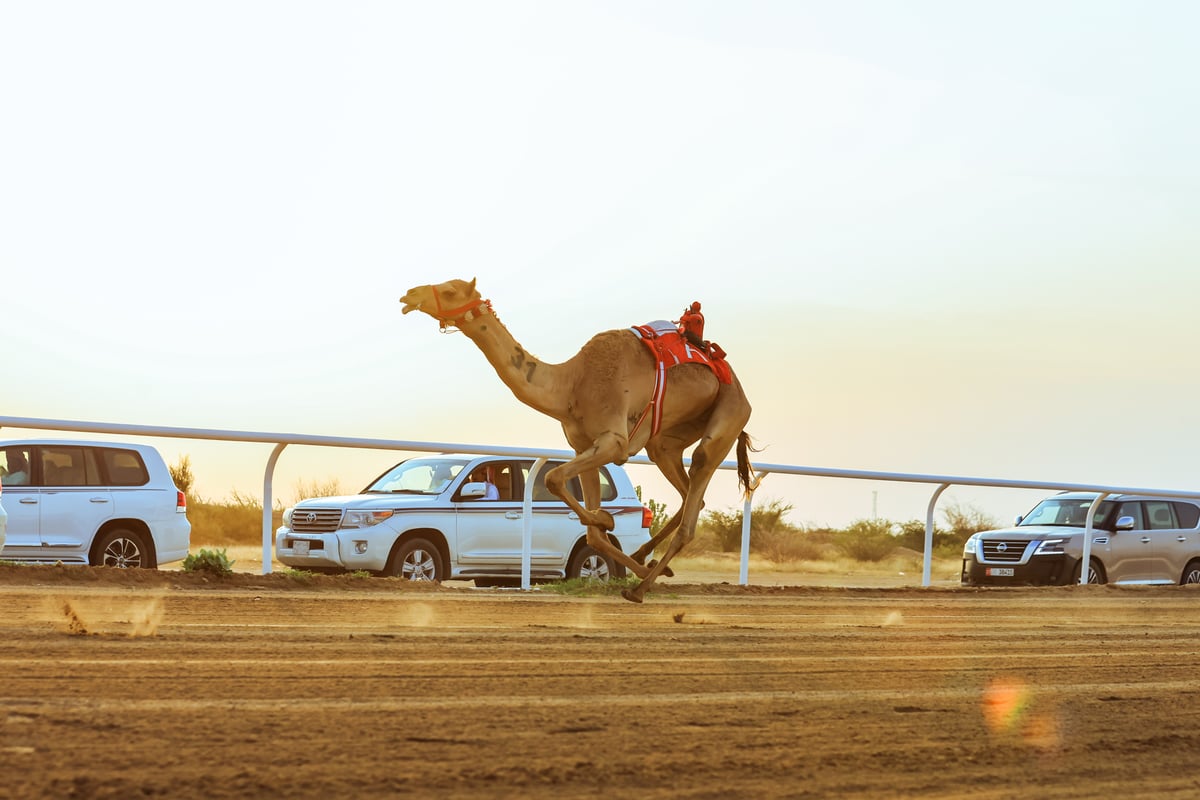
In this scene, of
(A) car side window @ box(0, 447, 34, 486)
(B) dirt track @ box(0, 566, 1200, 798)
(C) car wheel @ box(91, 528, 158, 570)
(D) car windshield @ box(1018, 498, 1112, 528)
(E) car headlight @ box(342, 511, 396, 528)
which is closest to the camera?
(B) dirt track @ box(0, 566, 1200, 798)

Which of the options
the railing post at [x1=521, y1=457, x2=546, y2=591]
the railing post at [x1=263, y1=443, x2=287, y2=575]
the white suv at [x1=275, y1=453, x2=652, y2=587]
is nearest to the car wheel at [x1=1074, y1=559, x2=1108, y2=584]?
the white suv at [x1=275, y1=453, x2=652, y2=587]

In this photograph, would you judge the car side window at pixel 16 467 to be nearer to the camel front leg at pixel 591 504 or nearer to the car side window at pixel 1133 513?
the camel front leg at pixel 591 504

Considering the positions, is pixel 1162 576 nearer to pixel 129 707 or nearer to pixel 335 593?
pixel 335 593

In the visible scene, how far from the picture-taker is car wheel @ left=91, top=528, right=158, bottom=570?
18.6 meters

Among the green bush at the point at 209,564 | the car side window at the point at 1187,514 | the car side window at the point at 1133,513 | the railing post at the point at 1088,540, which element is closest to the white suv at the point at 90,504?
the green bush at the point at 209,564

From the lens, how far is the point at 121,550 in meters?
18.8

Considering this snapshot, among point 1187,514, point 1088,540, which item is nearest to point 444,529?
point 1088,540

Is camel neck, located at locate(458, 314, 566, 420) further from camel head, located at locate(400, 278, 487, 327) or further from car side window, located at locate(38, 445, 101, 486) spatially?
car side window, located at locate(38, 445, 101, 486)

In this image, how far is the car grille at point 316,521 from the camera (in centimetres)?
1816

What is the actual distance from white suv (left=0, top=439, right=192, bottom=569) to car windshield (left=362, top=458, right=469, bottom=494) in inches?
95.6

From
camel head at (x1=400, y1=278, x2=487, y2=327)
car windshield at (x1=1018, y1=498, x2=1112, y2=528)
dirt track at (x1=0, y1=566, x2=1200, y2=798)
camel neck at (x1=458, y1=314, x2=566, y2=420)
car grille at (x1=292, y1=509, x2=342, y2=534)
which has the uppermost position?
camel head at (x1=400, y1=278, x2=487, y2=327)

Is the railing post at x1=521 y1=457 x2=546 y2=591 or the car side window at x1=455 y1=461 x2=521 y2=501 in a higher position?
the car side window at x1=455 y1=461 x2=521 y2=501

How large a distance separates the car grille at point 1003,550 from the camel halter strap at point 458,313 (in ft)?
46.6

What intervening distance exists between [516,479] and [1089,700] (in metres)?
10.9
